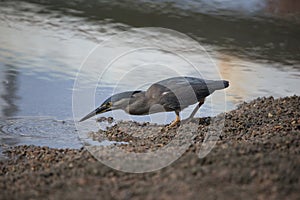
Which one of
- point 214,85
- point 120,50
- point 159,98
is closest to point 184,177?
point 159,98

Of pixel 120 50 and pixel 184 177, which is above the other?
pixel 184 177

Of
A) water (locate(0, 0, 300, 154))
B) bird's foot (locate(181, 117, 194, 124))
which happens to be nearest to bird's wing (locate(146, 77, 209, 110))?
bird's foot (locate(181, 117, 194, 124))

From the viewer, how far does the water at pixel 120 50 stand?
4660 millimetres

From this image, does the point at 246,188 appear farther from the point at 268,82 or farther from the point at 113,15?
the point at 113,15

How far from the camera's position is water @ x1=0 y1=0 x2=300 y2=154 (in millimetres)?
4660

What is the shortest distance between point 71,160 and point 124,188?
68 cm

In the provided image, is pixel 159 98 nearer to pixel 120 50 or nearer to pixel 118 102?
pixel 118 102

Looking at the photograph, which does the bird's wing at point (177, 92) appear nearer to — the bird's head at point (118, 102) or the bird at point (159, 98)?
the bird at point (159, 98)

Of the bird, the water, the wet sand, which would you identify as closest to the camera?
the wet sand

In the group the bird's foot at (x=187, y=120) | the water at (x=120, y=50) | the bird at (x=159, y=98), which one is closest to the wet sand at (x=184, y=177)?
the bird at (x=159, y=98)

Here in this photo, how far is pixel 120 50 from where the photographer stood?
6.29 metres

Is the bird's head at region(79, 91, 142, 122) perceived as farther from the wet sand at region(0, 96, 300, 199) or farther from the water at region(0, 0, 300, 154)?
the wet sand at region(0, 96, 300, 199)

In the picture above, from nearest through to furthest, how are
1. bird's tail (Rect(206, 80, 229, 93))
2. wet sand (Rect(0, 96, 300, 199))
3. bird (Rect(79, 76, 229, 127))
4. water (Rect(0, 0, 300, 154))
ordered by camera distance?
wet sand (Rect(0, 96, 300, 199)) < bird (Rect(79, 76, 229, 127)) < bird's tail (Rect(206, 80, 229, 93)) < water (Rect(0, 0, 300, 154))

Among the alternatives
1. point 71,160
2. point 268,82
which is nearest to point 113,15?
point 268,82
